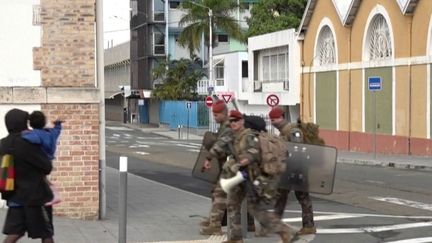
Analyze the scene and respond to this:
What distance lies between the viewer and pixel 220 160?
985cm

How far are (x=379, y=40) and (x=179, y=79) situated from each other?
115ft

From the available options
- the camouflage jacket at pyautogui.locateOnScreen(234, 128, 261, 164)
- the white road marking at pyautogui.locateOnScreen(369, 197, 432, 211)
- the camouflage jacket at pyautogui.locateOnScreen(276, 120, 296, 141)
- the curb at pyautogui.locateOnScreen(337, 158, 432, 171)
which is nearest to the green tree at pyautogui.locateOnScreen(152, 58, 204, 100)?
the curb at pyautogui.locateOnScreen(337, 158, 432, 171)

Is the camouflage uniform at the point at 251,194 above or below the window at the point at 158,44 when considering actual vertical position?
below

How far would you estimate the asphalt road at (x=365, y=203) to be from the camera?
11.0 meters

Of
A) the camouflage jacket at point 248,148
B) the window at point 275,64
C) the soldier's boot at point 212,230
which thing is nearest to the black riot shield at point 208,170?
the soldier's boot at point 212,230

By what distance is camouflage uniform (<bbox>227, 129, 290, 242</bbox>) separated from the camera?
27.7 ft

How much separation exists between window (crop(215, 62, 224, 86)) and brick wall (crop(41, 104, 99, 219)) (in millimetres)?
46842

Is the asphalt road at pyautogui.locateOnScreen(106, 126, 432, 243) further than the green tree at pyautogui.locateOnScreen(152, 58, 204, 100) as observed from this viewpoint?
No

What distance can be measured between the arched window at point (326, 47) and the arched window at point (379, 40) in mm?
3725

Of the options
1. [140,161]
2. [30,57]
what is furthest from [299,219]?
[140,161]

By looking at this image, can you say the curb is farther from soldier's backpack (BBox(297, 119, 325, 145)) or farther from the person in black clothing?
the person in black clothing

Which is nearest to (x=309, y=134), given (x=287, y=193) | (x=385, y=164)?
(x=287, y=193)

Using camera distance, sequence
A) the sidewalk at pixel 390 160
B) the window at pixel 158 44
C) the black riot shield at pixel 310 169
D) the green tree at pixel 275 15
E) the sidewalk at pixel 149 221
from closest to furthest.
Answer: the sidewalk at pixel 149 221 < the black riot shield at pixel 310 169 < the sidewalk at pixel 390 160 < the green tree at pixel 275 15 < the window at pixel 158 44

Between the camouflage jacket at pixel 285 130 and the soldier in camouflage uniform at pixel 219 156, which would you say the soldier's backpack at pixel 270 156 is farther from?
the camouflage jacket at pixel 285 130
